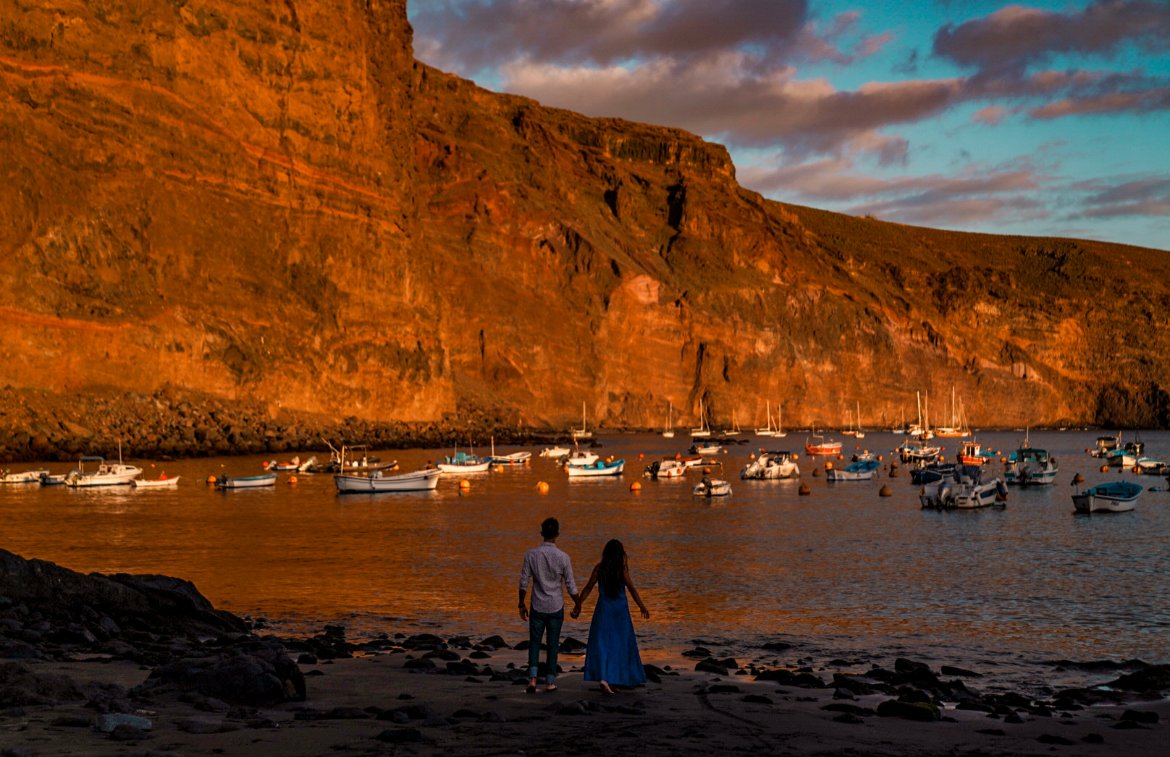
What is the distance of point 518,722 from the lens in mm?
14195

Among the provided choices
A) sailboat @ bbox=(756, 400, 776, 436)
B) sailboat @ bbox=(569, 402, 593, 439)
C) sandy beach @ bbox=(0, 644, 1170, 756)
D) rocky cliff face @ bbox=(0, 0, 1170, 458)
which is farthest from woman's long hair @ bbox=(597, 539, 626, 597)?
sailboat @ bbox=(756, 400, 776, 436)

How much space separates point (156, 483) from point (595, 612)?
2375 inches

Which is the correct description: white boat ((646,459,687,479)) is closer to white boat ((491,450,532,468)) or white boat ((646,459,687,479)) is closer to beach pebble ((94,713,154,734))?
white boat ((491,450,532,468))

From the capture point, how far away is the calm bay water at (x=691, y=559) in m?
26.5

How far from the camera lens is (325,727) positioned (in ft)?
44.3

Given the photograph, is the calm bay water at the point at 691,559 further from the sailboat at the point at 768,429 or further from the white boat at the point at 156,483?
the sailboat at the point at 768,429

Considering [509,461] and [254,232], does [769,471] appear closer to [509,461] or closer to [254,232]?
[509,461]

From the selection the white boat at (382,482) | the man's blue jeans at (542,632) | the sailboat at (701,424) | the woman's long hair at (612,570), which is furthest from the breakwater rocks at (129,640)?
the sailboat at (701,424)

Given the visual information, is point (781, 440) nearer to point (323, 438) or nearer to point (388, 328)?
point (388, 328)

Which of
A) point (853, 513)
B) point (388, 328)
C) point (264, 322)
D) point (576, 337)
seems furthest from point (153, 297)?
point (576, 337)

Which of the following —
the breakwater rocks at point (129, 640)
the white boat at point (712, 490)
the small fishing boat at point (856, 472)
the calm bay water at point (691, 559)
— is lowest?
the calm bay water at point (691, 559)

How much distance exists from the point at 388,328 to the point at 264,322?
16676 millimetres

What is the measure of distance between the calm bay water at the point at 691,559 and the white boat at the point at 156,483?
5.56 ft

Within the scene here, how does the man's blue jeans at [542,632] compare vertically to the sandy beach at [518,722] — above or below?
above
